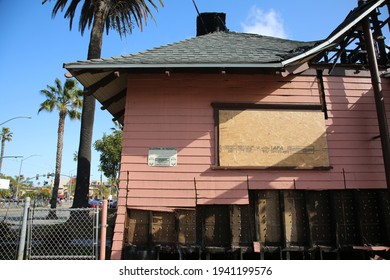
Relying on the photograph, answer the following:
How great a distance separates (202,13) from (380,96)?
7692 mm

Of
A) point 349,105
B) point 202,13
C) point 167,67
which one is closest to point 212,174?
point 167,67

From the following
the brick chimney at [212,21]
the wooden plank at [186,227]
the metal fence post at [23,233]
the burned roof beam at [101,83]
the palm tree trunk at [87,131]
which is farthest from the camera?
the palm tree trunk at [87,131]

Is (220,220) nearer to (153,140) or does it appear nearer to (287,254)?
(287,254)

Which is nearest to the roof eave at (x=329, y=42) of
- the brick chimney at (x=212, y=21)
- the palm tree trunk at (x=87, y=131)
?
the brick chimney at (x=212, y=21)

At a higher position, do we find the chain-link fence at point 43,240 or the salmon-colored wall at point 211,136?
the salmon-colored wall at point 211,136

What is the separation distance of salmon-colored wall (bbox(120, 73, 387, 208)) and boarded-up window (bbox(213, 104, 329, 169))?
196 millimetres

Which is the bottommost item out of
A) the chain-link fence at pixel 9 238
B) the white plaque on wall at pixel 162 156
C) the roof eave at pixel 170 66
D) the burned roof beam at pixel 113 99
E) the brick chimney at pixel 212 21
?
the chain-link fence at pixel 9 238

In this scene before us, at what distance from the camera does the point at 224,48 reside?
7.37m

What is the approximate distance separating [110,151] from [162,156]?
3486 cm

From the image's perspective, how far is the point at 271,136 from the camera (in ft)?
21.4

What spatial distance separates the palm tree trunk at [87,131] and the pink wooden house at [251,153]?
625 cm

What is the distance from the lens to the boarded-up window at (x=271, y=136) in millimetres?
6352

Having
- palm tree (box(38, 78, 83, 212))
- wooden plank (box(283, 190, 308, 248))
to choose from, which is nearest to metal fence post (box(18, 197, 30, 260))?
wooden plank (box(283, 190, 308, 248))

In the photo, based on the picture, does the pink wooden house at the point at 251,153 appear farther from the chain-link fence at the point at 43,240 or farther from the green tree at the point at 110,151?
the green tree at the point at 110,151
